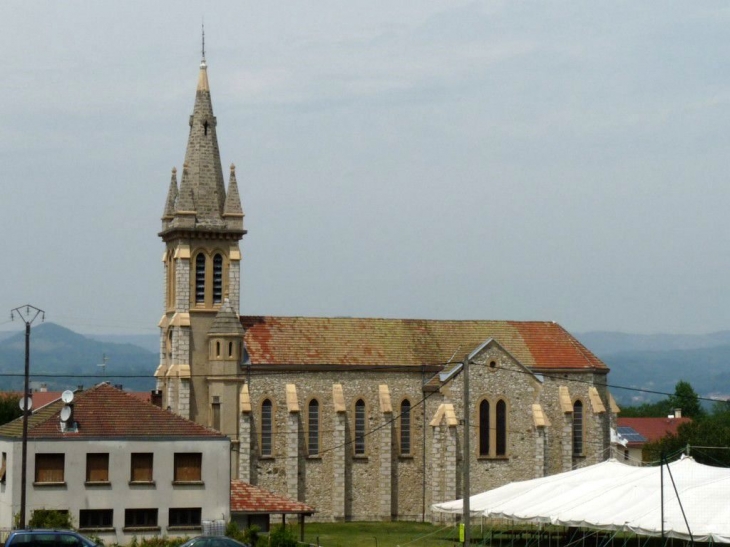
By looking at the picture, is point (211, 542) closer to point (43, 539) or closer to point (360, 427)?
point (43, 539)

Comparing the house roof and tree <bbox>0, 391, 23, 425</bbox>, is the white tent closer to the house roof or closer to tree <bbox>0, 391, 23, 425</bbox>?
the house roof

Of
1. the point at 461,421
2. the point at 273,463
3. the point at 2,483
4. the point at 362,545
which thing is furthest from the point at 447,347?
the point at 2,483

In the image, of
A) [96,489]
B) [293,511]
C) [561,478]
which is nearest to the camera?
[96,489]

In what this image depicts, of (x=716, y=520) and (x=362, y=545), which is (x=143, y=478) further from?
(x=716, y=520)

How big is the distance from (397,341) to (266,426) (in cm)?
896

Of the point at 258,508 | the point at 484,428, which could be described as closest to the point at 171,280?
the point at 484,428

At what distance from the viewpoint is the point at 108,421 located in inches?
2350

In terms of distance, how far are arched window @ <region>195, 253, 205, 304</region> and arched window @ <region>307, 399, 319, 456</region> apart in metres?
7.91

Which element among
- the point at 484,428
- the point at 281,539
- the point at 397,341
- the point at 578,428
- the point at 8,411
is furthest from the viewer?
the point at 8,411

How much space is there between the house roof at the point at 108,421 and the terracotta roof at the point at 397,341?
49.9ft

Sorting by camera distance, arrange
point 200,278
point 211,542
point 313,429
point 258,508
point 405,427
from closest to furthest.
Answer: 1. point 211,542
2. point 258,508
3. point 313,429
4. point 200,278
5. point 405,427

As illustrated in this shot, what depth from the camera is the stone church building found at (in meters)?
75.6

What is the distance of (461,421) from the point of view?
78062 mm

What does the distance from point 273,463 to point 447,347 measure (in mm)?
11886
